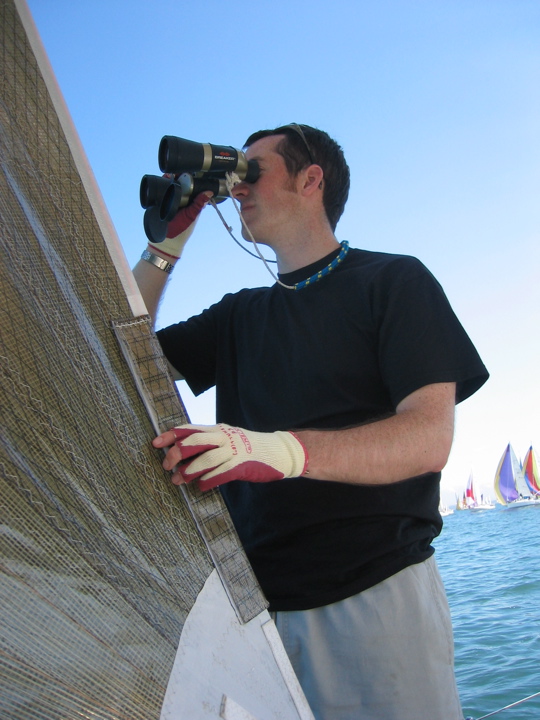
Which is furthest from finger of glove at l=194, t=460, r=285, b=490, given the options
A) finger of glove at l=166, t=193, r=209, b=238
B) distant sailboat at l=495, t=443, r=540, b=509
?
distant sailboat at l=495, t=443, r=540, b=509

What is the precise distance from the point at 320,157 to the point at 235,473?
1.30 meters

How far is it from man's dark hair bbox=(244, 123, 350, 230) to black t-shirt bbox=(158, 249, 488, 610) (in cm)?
37

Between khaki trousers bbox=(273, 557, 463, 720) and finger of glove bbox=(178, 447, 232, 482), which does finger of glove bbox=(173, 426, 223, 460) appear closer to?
finger of glove bbox=(178, 447, 232, 482)

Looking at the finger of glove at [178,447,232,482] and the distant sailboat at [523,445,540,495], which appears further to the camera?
the distant sailboat at [523,445,540,495]

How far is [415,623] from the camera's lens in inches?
57.4

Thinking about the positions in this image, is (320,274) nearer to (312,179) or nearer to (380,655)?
(312,179)

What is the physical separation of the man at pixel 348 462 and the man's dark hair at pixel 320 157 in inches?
11.7

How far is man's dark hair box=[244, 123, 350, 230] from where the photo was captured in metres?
2.04

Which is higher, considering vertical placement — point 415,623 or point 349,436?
point 349,436

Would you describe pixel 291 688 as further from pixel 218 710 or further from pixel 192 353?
pixel 192 353

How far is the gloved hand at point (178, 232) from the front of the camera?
76.0 inches

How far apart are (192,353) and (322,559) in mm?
761

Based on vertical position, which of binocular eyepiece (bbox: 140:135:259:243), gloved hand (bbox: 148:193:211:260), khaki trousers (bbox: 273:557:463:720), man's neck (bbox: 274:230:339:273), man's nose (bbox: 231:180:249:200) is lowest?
khaki trousers (bbox: 273:557:463:720)

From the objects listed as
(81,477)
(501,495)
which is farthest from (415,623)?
(501,495)
